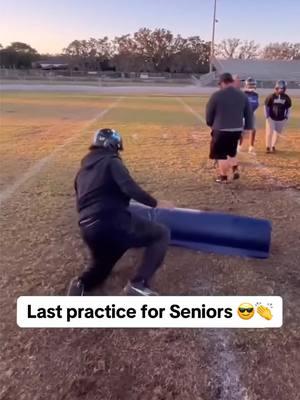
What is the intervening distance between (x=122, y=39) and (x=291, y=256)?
94296mm

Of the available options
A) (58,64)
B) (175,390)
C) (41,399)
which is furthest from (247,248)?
(58,64)

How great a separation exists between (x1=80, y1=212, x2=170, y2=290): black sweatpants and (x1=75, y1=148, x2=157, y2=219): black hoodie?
0.30 ft

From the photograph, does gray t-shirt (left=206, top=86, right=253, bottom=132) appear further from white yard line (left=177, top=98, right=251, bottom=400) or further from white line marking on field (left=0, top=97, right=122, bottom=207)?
white yard line (left=177, top=98, right=251, bottom=400)

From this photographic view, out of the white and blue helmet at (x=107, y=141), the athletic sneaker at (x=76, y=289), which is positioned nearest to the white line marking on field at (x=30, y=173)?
the athletic sneaker at (x=76, y=289)

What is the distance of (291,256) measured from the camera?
4316mm

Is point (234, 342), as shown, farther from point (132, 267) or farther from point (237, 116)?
point (237, 116)

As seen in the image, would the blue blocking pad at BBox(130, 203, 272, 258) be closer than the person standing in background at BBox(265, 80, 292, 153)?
Yes

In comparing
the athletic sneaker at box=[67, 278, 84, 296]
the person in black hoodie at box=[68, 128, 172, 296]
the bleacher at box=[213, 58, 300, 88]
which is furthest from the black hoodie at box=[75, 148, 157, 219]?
the bleacher at box=[213, 58, 300, 88]

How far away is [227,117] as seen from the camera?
6.47 m

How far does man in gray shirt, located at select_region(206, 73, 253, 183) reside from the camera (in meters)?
6.44

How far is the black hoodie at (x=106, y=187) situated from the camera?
10.0ft

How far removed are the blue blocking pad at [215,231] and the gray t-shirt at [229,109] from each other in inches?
108

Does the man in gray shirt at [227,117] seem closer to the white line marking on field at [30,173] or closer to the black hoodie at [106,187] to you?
the white line marking on field at [30,173]

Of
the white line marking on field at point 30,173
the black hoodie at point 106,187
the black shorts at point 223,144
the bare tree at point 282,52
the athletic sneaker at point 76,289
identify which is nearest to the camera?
the black hoodie at point 106,187
